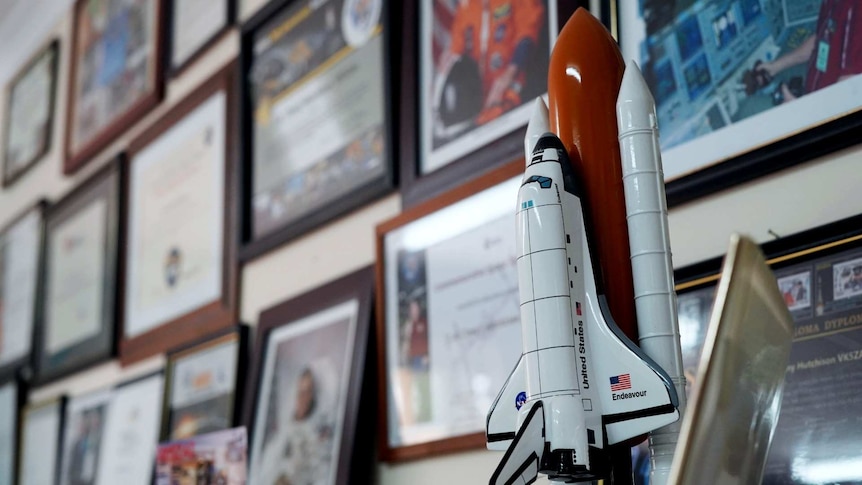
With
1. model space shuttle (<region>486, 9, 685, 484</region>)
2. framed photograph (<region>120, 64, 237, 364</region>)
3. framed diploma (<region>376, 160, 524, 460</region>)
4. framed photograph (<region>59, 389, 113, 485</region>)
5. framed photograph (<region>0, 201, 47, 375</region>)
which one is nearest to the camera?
model space shuttle (<region>486, 9, 685, 484</region>)

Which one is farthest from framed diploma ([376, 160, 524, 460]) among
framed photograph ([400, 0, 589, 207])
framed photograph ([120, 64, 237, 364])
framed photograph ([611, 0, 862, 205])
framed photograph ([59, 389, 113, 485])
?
framed photograph ([59, 389, 113, 485])

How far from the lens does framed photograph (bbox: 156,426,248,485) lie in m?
1.54

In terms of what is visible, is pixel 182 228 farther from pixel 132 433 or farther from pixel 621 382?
pixel 621 382

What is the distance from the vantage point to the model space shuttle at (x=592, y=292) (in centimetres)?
97

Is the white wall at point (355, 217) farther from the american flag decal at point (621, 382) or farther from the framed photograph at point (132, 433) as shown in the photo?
the american flag decal at point (621, 382)

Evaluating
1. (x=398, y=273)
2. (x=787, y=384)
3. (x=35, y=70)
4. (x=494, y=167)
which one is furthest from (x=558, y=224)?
(x=35, y=70)

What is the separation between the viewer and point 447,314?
1.62m

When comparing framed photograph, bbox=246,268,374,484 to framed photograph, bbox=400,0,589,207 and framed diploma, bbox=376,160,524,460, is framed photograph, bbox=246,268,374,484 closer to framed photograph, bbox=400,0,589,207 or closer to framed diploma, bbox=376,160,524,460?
framed diploma, bbox=376,160,524,460

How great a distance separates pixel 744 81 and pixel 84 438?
2.02m

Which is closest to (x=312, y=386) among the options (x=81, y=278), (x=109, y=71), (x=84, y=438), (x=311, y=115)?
(x=311, y=115)

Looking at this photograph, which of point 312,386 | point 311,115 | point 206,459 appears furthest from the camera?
point 311,115

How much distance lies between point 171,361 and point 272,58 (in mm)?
728

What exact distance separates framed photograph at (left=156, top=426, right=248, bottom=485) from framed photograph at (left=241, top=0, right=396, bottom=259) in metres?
0.51

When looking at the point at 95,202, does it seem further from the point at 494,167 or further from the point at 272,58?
the point at 494,167
